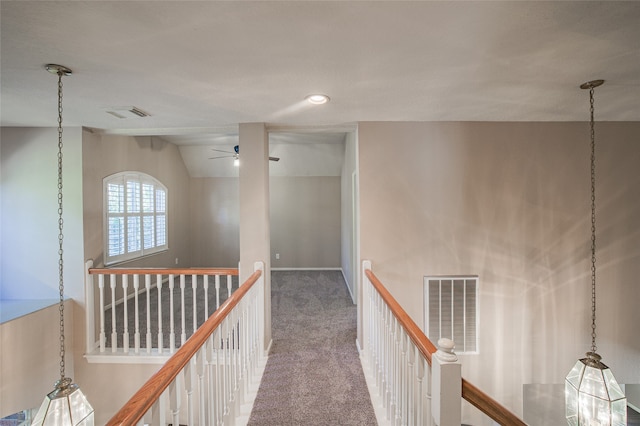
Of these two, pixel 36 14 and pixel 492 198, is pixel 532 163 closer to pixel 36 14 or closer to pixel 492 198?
pixel 492 198

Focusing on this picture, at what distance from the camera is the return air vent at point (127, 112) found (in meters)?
2.39

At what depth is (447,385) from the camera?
1.07m

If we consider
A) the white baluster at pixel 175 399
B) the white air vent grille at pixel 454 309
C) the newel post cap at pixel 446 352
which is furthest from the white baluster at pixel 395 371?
the white air vent grille at pixel 454 309

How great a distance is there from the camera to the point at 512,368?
2928 mm

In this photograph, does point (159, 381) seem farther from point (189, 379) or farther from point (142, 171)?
point (142, 171)

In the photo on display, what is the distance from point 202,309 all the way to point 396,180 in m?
3.23

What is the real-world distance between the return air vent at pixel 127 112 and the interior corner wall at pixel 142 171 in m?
0.89

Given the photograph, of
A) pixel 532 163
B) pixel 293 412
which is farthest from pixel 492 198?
pixel 293 412

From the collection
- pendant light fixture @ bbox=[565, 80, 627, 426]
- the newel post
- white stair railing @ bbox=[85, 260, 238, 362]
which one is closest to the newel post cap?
the newel post

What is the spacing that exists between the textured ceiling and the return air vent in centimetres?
7

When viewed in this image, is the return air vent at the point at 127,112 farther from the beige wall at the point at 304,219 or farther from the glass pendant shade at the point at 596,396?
the glass pendant shade at the point at 596,396

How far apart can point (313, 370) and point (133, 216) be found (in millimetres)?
3971

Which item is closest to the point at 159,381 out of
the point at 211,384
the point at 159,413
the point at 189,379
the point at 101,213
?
the point at 159,413

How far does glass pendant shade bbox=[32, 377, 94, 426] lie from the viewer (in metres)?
1.63
